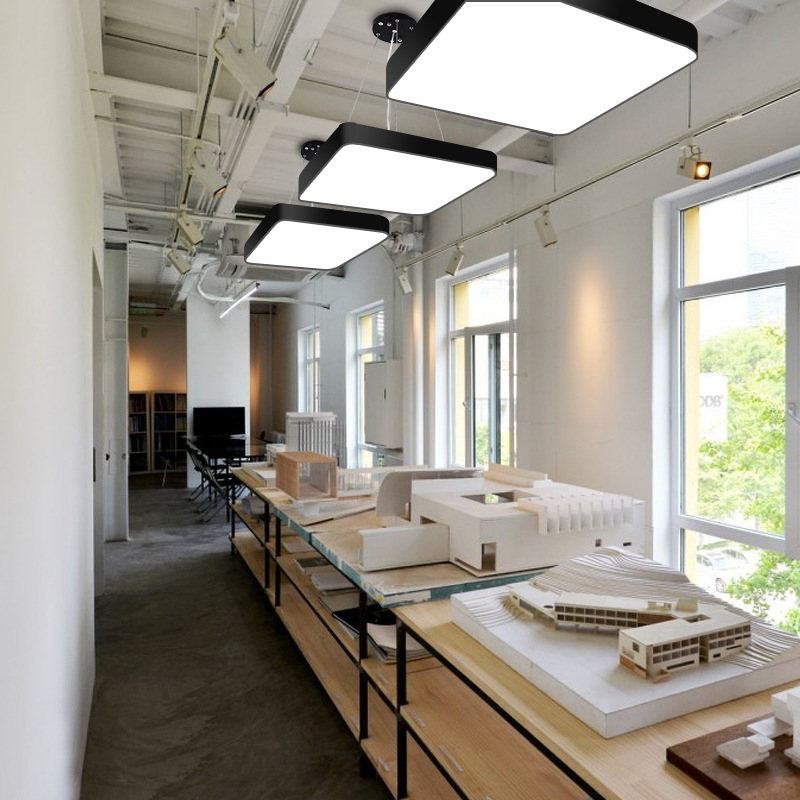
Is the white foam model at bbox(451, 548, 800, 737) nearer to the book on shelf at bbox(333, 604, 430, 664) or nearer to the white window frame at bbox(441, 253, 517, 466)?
the book on shelf at bbox(333, 604, 430, 664)

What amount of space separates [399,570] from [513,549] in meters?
0.39

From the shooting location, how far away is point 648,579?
158cm

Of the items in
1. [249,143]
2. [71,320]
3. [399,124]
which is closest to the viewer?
[71,320]

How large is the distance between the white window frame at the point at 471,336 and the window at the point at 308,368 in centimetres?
470

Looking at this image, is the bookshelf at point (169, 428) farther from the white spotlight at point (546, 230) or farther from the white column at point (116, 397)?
the white spotlight at point (546, 230)

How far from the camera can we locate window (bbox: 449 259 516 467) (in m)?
A: 5.23

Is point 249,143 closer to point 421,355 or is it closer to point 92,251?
point 92,251

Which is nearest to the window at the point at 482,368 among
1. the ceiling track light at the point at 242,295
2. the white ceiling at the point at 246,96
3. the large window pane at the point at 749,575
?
the white ceiling at the point at 246,96

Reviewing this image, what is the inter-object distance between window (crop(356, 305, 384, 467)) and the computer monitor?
9.50 ft

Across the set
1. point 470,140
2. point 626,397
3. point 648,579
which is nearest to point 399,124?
point 470,140

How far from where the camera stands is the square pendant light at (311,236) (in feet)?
9.22

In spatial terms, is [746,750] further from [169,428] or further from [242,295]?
[169,428]

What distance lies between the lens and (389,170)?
7.55 feet

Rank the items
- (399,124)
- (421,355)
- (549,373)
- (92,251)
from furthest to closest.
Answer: (421,355) < (549,373) < (399,124) < (92,251)
